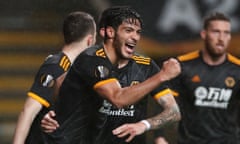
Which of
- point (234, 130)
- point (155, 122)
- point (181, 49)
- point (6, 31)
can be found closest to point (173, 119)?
point (155, 122)

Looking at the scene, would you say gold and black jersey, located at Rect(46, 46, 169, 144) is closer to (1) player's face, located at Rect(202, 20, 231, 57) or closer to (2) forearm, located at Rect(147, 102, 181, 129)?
(2) forearm, located at Rect(147, 102, 181, 129)

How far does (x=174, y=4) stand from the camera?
10070 mm

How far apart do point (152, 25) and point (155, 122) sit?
375 cm

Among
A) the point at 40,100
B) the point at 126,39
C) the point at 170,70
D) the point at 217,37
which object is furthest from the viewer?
the point at 217,37

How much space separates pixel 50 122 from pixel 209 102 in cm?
198

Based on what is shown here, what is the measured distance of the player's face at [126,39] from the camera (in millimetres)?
6098

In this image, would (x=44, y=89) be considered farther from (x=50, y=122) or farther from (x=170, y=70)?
(x=170, y=70)

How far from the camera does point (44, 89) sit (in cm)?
661

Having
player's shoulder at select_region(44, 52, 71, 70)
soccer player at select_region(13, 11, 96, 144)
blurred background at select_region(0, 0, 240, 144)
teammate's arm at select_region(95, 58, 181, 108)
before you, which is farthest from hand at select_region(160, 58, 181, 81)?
blurred background at select_region(0, 0, 240, 144)

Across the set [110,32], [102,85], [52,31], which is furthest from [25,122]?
[52,31]

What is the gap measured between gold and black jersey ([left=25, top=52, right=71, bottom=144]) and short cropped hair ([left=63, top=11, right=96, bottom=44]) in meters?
0.26

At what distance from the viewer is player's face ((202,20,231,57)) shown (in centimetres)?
791

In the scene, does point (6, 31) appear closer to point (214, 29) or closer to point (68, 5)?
point (68, 5)

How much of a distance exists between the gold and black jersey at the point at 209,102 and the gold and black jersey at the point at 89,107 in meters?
1.65
